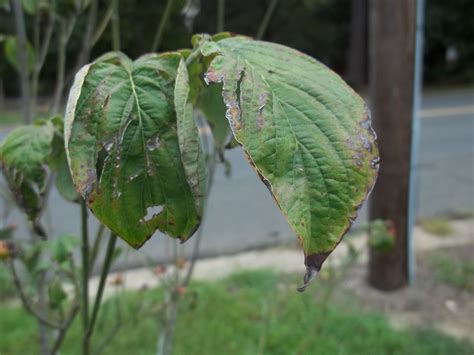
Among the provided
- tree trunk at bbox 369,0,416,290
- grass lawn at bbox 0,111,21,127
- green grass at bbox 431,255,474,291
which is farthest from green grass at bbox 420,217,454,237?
grass lawn at bbox 0,111,21,127

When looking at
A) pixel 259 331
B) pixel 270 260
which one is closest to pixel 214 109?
pixel 259 331

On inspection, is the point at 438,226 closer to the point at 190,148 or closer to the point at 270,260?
the point at 270,260

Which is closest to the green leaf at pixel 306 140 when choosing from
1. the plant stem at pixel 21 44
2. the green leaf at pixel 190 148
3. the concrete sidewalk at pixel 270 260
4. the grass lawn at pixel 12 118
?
the green leaf at pixel 190 148

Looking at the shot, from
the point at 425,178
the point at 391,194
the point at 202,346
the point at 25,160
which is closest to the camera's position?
the point at 25,160

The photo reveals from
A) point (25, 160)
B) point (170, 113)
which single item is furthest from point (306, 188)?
point (25, 160)

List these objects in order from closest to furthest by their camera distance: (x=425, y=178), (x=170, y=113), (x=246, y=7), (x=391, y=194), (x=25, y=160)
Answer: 1. (x=170, y=113)
2. (x=25, y=160)
3. (x=391, y=194)
4. (x=425, y=178)
5. (x=246, y=7)

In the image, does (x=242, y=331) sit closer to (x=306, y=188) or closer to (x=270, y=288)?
(x=270, y=288)

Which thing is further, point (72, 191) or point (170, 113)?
point (72, 191)

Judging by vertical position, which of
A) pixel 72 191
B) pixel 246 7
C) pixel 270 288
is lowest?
pixel 246 7
